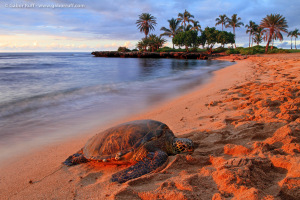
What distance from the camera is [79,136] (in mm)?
4602

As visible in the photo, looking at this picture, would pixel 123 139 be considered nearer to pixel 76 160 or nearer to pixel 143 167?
pixel 143 167

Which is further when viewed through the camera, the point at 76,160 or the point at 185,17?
the point at 185,17

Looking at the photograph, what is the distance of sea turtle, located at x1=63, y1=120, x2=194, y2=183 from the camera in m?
2.97

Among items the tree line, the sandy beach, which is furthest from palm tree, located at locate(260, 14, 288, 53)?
the sandy beach

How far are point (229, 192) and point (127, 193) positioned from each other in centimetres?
106

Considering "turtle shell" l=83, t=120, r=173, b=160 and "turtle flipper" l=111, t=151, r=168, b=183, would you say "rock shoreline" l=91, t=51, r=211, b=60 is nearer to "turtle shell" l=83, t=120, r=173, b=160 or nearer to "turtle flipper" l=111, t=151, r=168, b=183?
"turtle shell" l=83, t=120, r=173, b=160

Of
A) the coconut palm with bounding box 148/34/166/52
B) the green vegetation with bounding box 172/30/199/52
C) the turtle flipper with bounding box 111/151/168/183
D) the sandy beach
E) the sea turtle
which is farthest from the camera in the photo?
the coconut palm with bounding box 148/34/166/52

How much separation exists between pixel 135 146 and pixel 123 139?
0.24 meters

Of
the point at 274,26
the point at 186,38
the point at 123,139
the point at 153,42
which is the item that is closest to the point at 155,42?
the point at 153,42

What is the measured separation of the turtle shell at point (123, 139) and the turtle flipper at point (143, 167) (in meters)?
0.26

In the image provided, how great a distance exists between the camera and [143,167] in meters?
2.71

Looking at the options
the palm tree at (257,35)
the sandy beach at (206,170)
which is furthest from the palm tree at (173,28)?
the sandy beach at (206,170)

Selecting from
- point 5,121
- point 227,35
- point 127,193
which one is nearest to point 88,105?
point 5,121

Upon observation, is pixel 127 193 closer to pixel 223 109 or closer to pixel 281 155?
pixel 281 155
